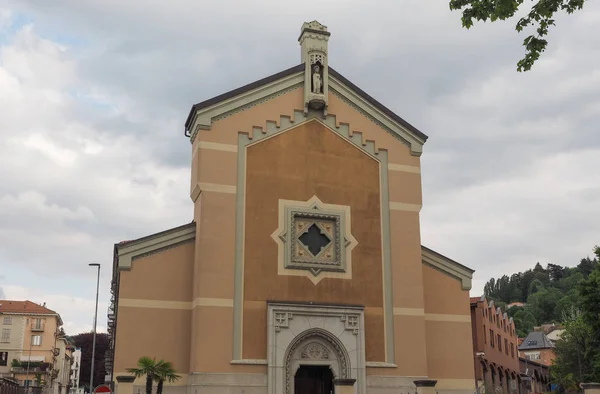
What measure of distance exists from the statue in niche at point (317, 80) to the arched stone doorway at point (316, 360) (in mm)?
9964

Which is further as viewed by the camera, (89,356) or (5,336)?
(89,356)

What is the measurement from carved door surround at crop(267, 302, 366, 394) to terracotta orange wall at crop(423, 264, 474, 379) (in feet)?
12.6

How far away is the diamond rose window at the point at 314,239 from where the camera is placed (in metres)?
26.6

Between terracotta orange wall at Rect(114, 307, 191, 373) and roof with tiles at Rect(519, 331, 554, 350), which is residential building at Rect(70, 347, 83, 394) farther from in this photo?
terracotta orange wall at Rect(114, 307, 191, 373)

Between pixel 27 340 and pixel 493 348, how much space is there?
63.4m

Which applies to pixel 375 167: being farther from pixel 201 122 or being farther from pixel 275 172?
pixel 201 122

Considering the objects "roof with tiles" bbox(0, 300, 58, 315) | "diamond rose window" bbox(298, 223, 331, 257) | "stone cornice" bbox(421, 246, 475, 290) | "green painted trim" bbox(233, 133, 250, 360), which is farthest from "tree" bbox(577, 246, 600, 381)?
"roof with tiles" bbox(0, 300, 58, 315)

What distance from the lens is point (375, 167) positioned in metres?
28.5

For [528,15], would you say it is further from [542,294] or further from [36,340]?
[542,294]

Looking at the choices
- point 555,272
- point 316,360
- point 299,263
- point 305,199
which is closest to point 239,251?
point 299,263

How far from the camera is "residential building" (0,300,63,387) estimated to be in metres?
85.1

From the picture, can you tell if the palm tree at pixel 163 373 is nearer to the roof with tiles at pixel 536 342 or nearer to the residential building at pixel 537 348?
the residential building at pixel 537 348

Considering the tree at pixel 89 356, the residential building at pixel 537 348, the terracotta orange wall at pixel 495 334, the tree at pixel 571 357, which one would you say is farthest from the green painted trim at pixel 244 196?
the tree at pixel 89 356

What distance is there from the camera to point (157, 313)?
81.4 ft
